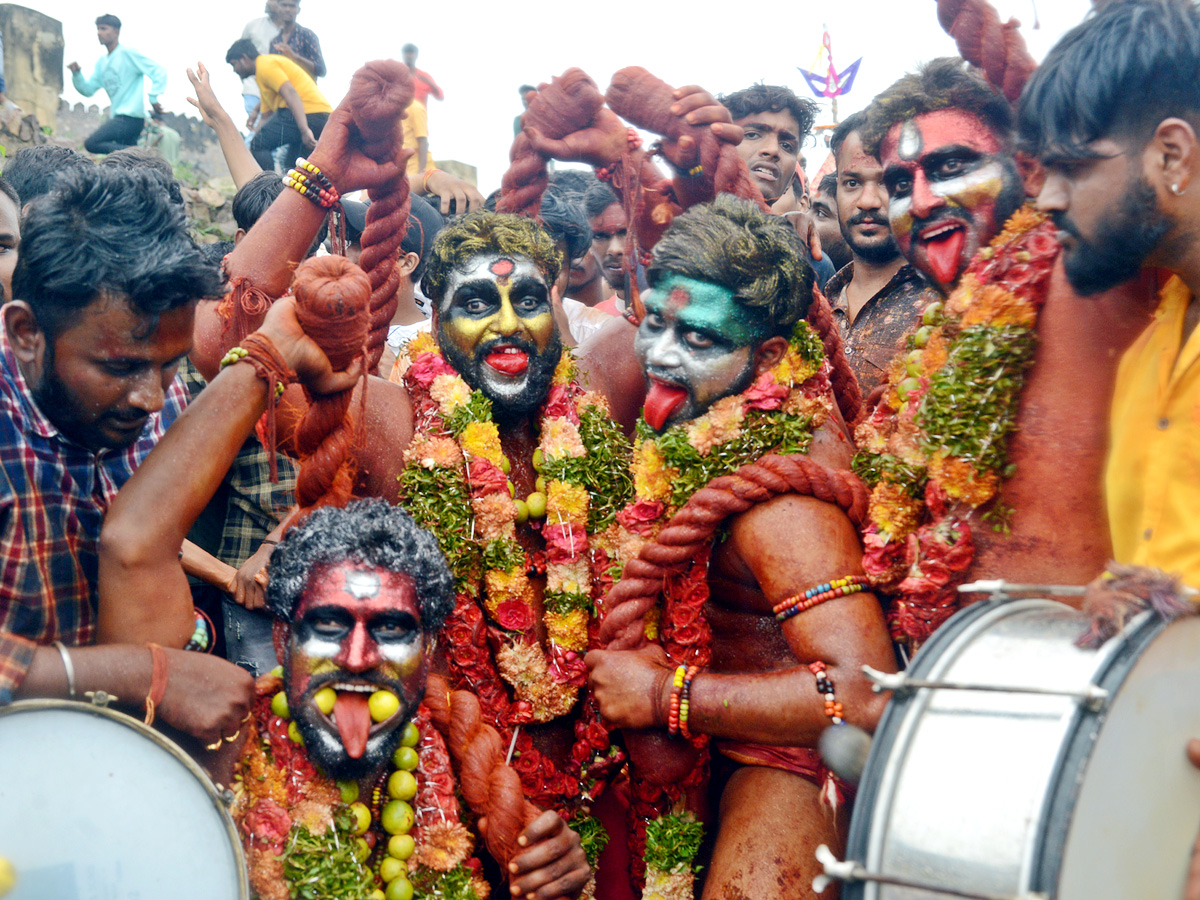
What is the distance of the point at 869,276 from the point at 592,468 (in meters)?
1.95

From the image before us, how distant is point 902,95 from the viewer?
3625 millimetres

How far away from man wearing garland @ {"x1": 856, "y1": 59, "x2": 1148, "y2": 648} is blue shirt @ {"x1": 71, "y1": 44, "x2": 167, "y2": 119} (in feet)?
32.8

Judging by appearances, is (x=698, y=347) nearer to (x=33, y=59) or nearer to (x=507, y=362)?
(x=507, y=362)

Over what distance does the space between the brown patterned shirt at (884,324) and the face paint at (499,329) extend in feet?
4.83

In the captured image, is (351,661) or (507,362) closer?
(351,661)

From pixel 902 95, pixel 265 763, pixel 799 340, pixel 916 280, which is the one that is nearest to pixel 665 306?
pixel 799 340

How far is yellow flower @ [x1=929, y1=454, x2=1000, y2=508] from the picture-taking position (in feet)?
9.48

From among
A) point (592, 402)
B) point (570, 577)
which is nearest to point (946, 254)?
point (592, 402)

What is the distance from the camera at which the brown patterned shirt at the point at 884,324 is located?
443cm

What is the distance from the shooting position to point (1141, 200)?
236 centimetres

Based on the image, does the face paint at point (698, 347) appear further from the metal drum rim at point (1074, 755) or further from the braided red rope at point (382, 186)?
the metal drum rim at point (1074, 755)

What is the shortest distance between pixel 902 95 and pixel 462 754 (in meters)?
2.67

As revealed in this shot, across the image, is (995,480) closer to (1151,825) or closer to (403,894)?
(1151,825)

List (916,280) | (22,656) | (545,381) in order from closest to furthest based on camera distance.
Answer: (22,656) → (545,381) → (916,280)
